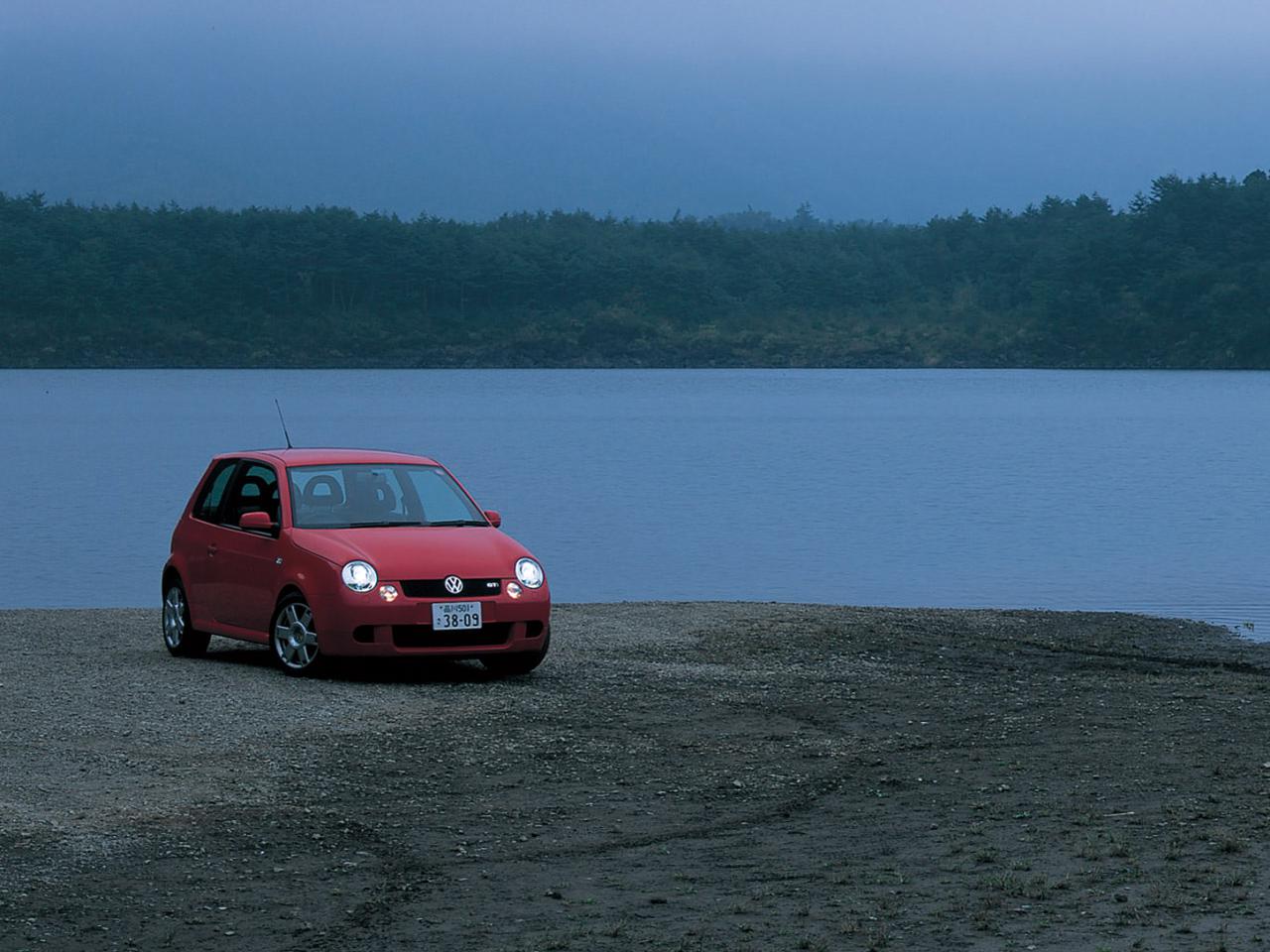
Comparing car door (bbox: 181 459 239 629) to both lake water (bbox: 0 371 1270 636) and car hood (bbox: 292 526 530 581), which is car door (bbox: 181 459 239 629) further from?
lake water (bbox: 0 371 1270 636)

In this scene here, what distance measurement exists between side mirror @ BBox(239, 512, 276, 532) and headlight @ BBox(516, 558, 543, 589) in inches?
70.4

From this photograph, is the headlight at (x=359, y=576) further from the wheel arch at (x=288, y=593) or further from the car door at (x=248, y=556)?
the car door at (x=248, y=556)

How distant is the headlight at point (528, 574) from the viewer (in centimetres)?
1364

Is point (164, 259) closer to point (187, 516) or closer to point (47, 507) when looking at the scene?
point (47, 507)

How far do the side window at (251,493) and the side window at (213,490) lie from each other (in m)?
0.26

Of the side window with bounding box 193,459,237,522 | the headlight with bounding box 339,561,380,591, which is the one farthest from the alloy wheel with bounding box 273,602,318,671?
the side window with bounding box 193,459,237,522

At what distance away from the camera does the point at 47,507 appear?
46.9 metres

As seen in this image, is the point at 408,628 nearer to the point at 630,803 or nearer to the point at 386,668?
the point at 386,668

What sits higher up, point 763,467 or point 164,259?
point 164,259

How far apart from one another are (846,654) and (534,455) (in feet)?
172

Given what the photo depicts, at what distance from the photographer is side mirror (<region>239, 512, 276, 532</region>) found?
546 inches

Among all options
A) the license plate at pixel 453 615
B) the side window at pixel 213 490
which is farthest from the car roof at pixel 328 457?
the license plate at pixel 453 615

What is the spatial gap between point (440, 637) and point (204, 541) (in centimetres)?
253

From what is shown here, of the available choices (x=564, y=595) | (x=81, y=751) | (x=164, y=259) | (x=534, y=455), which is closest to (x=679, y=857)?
(x=81, y=751)
